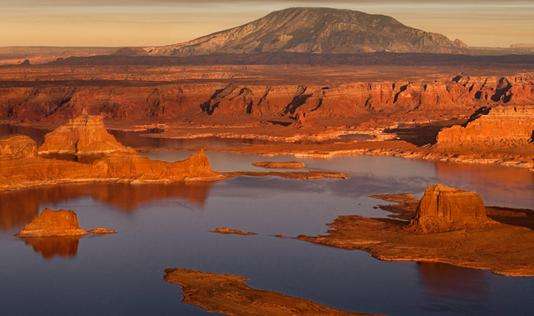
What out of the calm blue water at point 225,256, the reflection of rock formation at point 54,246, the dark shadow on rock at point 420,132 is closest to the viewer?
the calm blue water at point 225,256

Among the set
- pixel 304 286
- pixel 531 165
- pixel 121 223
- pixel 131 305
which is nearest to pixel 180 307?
pixel 131 305

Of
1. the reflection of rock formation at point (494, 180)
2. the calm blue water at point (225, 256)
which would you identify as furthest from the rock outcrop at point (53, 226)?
the reflection of rock formation at point (494, 180)

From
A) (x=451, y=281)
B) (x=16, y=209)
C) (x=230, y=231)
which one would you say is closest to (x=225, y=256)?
(x=230, y=231)

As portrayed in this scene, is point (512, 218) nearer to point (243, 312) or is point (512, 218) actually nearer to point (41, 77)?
point (243, 312)

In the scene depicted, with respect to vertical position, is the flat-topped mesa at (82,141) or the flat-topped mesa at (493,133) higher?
the flat-topped mesa at (493,133)

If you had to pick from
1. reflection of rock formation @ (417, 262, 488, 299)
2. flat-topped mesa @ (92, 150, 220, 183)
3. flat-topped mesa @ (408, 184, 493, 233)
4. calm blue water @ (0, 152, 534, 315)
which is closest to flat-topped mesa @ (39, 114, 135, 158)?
flat-topped mesa @ (92, 150, 220, 183)

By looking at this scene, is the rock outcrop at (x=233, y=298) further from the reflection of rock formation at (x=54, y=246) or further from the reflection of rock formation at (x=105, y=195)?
the reflection of rock formation at (x=105, y=195)

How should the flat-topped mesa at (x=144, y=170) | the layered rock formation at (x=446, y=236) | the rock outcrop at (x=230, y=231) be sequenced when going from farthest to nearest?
the flat-topped mesa at (x=144, y=170), the rock outcrop at (x=230, y=231), the layered rock formation at (x=446, y=236)
